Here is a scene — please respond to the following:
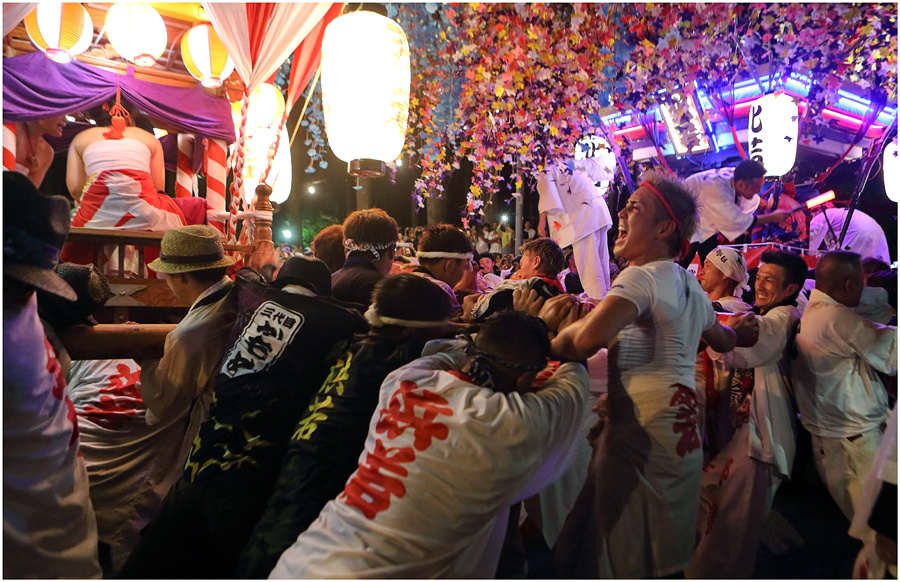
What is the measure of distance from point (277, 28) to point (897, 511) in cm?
464

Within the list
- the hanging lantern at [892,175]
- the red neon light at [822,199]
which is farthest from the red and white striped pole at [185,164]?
the hanging lantern at [892,175]

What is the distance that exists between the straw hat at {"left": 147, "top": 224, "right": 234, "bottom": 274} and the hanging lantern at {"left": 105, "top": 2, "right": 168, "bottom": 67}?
3.30m

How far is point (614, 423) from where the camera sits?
238 centimetres

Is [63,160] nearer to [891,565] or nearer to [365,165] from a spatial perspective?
[365,165]

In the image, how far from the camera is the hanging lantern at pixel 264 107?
6.16 metres

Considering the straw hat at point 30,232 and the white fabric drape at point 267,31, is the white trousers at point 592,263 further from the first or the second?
the straw hat at point 30,232

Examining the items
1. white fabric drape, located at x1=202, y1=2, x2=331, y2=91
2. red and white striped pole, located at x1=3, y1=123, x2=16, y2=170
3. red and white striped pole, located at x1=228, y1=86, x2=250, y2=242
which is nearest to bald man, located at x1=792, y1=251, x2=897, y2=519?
white fabric drape, located at x1=202, y1=2, x2=331, y2=91

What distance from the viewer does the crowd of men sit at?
1771mm

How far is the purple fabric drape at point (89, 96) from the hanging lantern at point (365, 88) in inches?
158

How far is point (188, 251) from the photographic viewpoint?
3.07 metres

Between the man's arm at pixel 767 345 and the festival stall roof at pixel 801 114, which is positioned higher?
the festival stall roof at pixel 801 114

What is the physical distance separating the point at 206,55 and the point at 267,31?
1.91 m

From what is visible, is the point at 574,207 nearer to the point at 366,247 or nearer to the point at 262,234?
the point at 366,247

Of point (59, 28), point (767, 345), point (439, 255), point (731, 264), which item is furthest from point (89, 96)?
point (767, 345)
